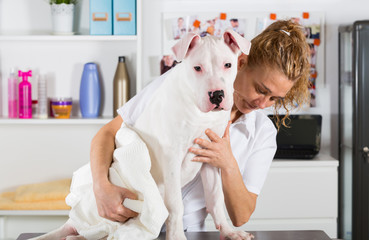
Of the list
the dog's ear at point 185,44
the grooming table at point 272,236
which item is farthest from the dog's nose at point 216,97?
the grooming table at point 272,236

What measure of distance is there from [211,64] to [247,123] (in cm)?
55

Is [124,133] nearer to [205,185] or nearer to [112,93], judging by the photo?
[205,185]

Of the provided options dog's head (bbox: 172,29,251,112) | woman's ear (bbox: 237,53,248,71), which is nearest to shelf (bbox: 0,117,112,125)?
woman's ear (bbox: 237,53,248,71)

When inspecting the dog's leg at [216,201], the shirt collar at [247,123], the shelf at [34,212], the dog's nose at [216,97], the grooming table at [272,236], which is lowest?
the shelf at [34,212]

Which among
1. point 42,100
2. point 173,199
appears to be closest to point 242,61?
point 173,199

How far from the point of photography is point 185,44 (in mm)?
1166

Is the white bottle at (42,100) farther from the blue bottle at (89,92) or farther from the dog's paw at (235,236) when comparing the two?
the dog's paw at (235,236)

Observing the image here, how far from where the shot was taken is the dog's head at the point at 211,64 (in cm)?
114

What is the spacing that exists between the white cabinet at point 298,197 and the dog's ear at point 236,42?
2068 millimetres

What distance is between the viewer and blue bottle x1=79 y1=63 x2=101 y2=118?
3.33 metres

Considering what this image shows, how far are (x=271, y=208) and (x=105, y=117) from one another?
4.12ft

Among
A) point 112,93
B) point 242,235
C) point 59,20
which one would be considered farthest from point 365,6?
point 242,235

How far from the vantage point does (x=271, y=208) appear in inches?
127

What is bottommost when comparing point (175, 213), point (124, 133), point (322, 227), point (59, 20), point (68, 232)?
point (322, 227)
